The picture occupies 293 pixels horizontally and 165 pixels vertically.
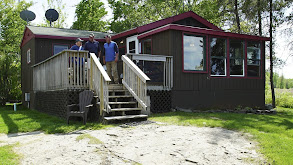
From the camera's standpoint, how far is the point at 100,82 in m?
6.90

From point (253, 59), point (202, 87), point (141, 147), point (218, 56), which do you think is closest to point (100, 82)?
point (141, 147)

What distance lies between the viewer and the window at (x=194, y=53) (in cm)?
1005

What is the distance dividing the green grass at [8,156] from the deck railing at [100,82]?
251 cm

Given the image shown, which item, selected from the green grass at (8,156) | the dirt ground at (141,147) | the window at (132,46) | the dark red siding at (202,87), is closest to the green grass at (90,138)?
the dirt ground at (141,147)

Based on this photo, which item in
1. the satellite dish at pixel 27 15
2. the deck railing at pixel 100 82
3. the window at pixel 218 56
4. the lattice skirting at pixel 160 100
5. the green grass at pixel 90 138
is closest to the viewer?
the green grass at pixel 90 138

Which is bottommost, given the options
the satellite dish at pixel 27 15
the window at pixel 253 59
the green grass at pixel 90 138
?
the green grass at pixel 90 138

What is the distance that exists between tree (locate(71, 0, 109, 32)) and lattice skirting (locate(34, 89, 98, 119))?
59.0 feet

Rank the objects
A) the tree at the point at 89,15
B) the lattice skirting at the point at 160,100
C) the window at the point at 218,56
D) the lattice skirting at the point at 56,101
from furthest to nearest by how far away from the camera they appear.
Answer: the tree at the point at 89,15
the window at the point at 218,56
the lattice skirting at the point at 160,100
the lattice skirting at the point at 56,101

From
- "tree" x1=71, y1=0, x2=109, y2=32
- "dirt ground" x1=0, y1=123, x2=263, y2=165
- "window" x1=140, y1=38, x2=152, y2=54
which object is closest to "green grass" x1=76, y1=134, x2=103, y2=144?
"dirt ground" x1=0, y1=123, x2=263, y2=165

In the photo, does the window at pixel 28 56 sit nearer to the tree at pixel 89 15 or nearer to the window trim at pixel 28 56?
the window trim at pixel 28 56

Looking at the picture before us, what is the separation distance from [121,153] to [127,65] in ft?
13.7

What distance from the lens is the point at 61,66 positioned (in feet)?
27.2

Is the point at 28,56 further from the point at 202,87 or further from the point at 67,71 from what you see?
the point at 202,87

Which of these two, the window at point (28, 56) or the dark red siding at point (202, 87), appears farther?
the window at point (28, 56)
